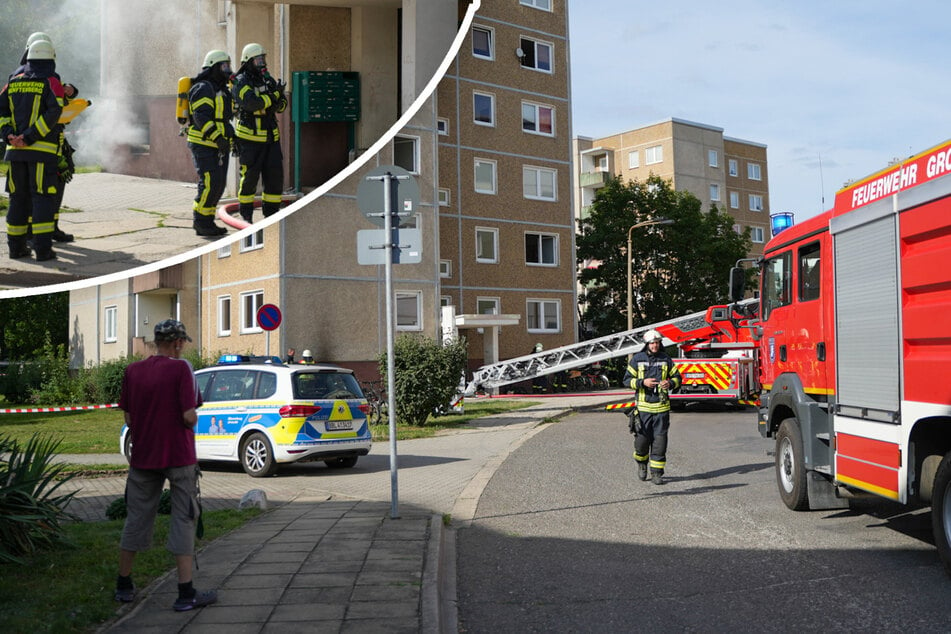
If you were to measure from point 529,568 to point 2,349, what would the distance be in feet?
153

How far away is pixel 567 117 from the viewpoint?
1635 inches

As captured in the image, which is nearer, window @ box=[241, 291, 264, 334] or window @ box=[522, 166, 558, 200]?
window @ box=[241, 291, 264, 334]

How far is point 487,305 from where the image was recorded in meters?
39.3

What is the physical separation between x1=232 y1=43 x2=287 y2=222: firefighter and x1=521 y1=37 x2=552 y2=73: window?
36.2 metres

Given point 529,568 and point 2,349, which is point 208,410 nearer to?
point 529,568

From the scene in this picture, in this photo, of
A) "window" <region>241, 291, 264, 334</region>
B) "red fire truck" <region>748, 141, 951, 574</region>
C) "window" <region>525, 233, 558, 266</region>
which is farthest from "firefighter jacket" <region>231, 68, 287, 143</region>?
"window" <region>525, 233, 558, 266</region>

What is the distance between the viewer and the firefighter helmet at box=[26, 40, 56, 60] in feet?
8.25

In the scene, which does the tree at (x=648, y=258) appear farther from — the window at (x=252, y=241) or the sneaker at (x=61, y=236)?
the sneaker at (x=61, y=236)

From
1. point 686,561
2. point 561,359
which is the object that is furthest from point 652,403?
point 561,359

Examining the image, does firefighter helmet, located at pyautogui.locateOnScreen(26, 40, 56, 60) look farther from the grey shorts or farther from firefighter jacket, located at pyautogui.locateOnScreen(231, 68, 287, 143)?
the grey shorts

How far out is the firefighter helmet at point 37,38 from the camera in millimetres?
2510

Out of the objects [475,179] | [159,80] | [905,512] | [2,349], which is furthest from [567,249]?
[159,80]

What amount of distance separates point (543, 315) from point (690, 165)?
3426 centimetres

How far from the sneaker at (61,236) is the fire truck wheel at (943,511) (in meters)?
5.67
